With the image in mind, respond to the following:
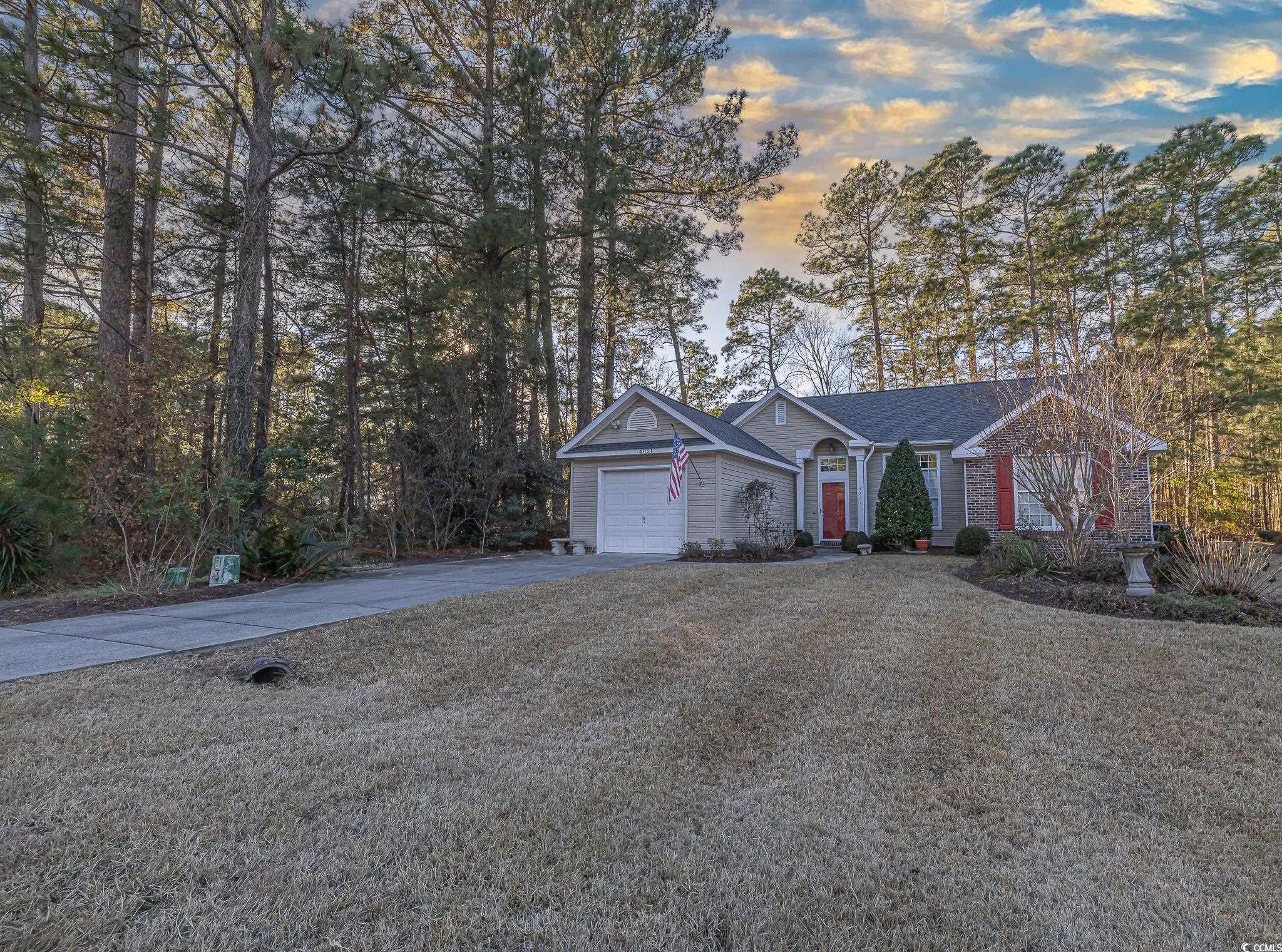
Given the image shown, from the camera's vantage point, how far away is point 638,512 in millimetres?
13102

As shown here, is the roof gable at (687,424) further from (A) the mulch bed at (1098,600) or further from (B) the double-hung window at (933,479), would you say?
(A) the mulch bed at (1098,600)

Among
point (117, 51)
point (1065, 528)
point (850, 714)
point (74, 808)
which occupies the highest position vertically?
point (117, 51)

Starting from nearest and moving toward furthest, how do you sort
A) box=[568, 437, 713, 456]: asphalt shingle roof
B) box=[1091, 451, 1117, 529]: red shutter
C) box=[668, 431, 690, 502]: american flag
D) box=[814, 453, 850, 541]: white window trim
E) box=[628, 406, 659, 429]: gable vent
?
1. box=[1091, 451, 1117, 529]: red shutter
2. box=[668, 431, 690, 502]: american flag
3. box=[568, 437, 713, 456]: asphalt shingle roof
4. box=[628, 406, 659, 429]: gable vent
5. box=[814, 453, 850, 541]: white window trim

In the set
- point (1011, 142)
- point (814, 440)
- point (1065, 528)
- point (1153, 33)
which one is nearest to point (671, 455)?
point (814, 440)

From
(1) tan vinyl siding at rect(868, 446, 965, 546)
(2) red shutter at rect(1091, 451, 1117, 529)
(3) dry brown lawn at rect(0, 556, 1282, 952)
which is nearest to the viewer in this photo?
(3) dry brown lawn at rect(0, 556, 1282, 952)

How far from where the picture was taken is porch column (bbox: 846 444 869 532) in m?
15.0

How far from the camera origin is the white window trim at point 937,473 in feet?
46.9

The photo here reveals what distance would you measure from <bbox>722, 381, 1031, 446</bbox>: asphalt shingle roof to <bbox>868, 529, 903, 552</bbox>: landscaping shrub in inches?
106

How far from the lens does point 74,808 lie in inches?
87.7

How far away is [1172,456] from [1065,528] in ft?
32.2

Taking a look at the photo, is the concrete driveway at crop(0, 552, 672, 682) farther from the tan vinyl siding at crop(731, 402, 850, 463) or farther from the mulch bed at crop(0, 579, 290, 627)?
the tan vinyl siding at crop(731, 402, 850, 463)

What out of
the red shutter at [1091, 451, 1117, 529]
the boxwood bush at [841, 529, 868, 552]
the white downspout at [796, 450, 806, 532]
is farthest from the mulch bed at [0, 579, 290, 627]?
the white downspout at [796, 450, 806, 532]

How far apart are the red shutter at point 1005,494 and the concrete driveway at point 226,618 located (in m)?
9.31

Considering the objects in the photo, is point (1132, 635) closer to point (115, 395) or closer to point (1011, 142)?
point (115, 395)
